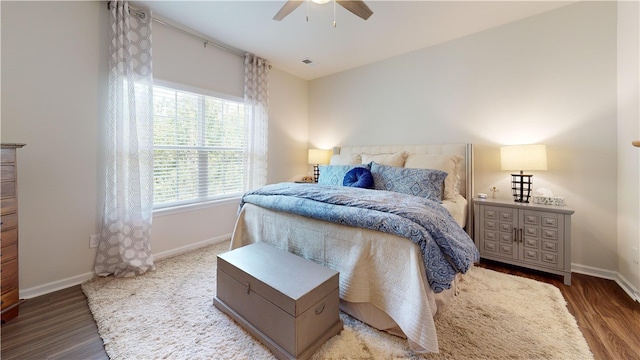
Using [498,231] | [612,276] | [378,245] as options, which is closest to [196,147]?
[378,245]

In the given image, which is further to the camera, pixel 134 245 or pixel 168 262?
pixel 168 262

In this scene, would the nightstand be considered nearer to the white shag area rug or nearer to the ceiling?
the white shag area rug

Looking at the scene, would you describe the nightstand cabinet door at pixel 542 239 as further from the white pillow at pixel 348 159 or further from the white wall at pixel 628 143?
the white pillow at pixel 348 159

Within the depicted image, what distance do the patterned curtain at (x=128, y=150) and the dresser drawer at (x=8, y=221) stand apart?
60 cm

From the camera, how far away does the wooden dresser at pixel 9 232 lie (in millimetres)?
1595

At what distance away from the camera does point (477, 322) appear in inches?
64.6

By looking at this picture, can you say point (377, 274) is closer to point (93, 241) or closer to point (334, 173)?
point (334, 173)

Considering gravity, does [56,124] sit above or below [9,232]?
above

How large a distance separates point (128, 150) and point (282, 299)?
217 cm

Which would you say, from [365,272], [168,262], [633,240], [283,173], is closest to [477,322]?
[365,272]

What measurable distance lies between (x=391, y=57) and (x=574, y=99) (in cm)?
212

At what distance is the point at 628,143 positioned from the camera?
2.04 m

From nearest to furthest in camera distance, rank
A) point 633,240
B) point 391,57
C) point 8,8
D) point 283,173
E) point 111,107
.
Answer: point 8,8 → point 633,240 → point 111,107 → point 391,57 → point 283,173

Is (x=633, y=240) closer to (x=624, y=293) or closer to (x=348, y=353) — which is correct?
(x=624, y=293)
